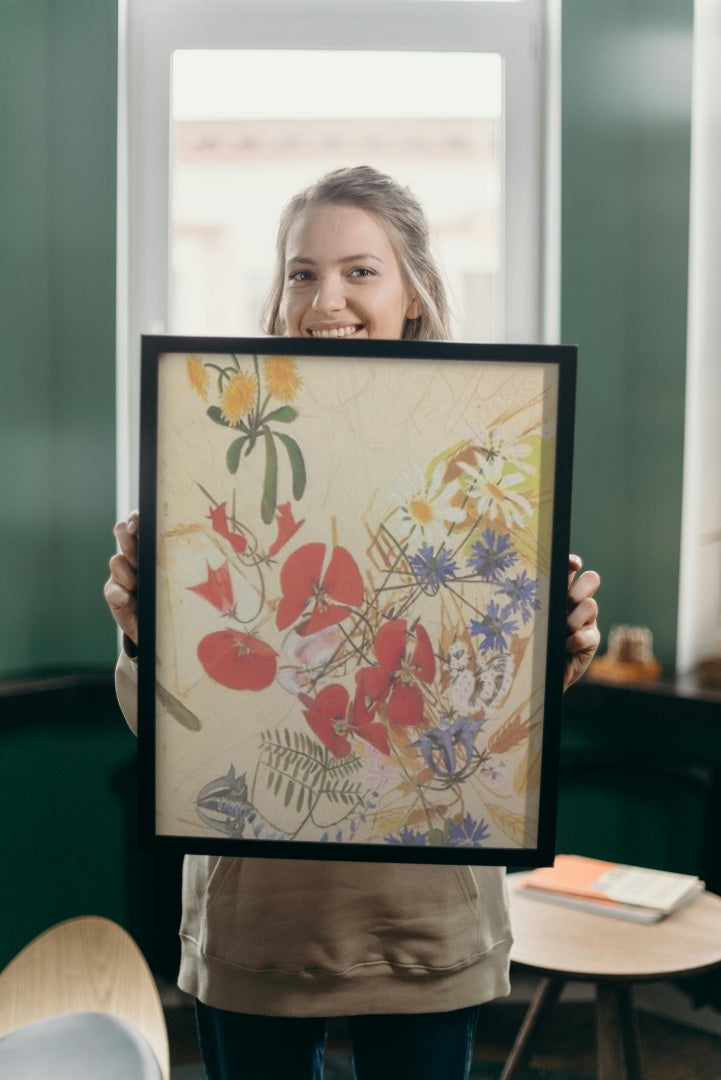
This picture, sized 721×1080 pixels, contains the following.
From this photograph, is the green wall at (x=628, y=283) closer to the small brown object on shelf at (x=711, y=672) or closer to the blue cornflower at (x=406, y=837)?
the small brown object on shelf at (x=711, y=672)

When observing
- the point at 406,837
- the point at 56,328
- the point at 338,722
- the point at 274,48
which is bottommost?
the point at 406,837

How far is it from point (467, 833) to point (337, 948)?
0.63ft

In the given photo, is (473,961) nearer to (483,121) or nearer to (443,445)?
(443,445)

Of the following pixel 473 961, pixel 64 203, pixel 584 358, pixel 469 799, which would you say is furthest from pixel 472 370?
pixel 64 203

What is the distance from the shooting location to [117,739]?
8.59ft

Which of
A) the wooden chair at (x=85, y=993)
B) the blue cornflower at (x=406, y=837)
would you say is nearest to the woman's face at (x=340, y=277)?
the blue cornflower at (x=406, y=837)

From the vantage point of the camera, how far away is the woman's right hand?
103 centimetres

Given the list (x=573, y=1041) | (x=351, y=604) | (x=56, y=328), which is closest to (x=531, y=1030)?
(x=573, y=1041)

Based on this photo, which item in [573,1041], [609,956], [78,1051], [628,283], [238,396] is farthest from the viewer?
[628,283]

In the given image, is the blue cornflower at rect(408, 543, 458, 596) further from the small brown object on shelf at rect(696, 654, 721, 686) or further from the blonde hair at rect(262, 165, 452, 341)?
the small brown object on shelf at rect(696, 654, 721, 686)

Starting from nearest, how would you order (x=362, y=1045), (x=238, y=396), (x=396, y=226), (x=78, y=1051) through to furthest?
(x=78, y=1051), (x=238, y=396), (x=362, y=1045), (x=396, y=226)

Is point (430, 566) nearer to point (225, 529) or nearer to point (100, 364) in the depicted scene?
point (225, 529)

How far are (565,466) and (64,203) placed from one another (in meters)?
1.99

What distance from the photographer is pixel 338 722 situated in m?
1.01
